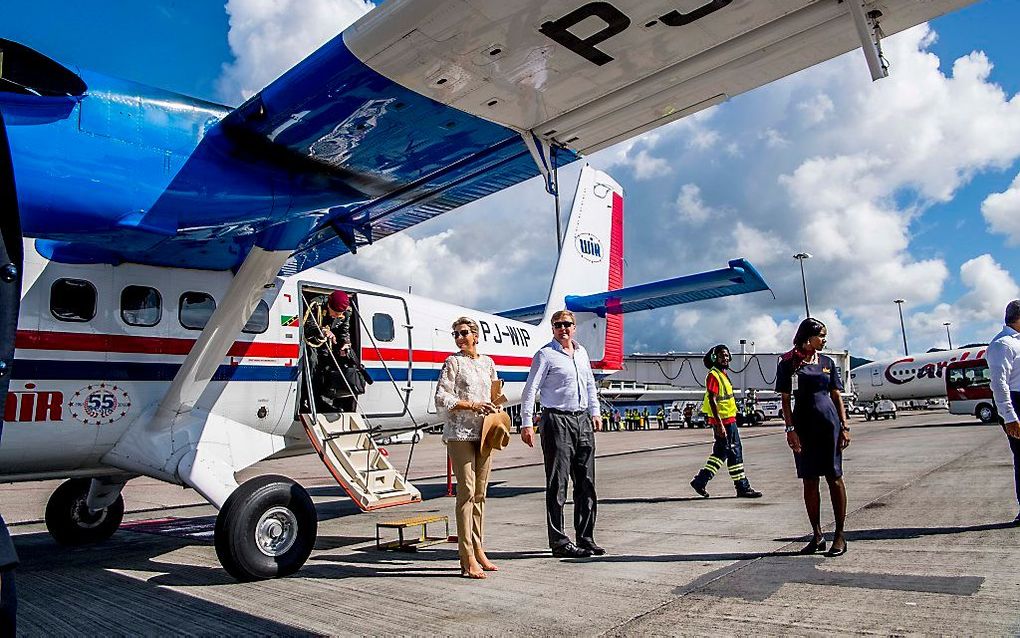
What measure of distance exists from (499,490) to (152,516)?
188 inches

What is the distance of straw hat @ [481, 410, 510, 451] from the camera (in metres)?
4.57

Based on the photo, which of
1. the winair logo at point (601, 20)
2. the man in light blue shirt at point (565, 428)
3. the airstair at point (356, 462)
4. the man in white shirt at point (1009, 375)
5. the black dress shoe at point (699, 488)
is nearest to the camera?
the winair logo at point (601, 20)

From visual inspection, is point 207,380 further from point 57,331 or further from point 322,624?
point 322,624

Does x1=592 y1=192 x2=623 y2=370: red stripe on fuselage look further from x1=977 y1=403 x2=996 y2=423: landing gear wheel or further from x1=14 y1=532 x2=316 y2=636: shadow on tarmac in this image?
x1=977 y1=403 x2=996 y2=423: landing gear wheel

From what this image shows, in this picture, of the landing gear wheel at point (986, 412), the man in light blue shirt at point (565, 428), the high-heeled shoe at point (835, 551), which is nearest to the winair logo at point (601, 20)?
the man in light blue shirt at point (565, 428)

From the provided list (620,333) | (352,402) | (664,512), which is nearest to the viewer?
(664,512)

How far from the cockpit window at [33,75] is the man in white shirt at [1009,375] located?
22.1 feet

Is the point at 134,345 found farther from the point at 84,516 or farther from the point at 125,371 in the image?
the point at 84,516

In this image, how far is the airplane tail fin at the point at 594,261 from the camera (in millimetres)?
11008

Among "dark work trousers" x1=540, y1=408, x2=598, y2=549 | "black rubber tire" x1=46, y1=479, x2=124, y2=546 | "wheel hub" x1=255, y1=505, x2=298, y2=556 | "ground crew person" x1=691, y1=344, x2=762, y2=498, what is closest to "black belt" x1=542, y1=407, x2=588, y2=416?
"dark work trousers" x1=540, y1=408, x2=598, y2=549

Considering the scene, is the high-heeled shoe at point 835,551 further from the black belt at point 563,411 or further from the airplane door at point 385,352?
the airplane door at point 385,352

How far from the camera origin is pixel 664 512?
683 centimetres

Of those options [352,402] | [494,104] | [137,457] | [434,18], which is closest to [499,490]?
[352,402]

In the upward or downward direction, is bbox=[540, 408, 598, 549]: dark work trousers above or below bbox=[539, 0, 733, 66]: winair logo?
below
